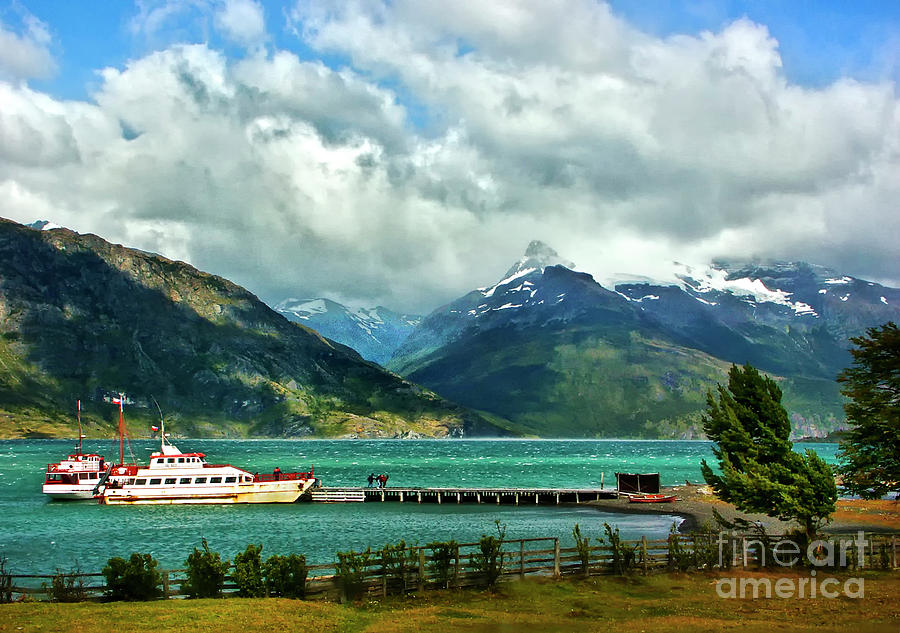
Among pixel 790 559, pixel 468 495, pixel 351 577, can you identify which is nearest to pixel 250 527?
pixel 468 495

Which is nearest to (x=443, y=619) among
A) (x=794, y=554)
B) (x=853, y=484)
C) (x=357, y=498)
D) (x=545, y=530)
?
(x=794, y=554)

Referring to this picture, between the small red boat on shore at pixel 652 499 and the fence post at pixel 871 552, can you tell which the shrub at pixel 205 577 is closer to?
the fence post at pixel 871 552

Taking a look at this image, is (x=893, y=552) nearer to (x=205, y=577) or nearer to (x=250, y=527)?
(x=205, y=577)

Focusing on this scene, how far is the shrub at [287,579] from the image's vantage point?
40719mm

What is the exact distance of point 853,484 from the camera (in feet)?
192

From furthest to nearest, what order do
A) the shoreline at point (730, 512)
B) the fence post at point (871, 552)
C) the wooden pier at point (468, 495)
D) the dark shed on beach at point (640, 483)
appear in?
the wooden pier at point (468, 495), the dark shed on beach at point (640, 483), the shoreline at point (730, 512), the fence post at point (871, 552)

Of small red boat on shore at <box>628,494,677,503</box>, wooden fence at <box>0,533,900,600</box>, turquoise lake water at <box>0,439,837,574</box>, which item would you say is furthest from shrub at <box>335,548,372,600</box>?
small red boat on shore at <box>628,494,677,503</box>

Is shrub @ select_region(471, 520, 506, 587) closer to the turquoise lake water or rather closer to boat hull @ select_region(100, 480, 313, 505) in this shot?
the turquoise lake water

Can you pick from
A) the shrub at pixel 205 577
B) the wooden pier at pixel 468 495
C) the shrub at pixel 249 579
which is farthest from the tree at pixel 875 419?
the wooden pier at pixel 468 495

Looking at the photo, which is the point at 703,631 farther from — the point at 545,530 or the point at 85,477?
the point at 85,477

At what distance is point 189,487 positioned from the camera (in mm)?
122250

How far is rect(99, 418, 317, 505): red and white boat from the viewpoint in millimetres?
122062

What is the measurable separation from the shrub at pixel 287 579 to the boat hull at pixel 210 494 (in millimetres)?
84573

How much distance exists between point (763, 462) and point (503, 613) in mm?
22270
